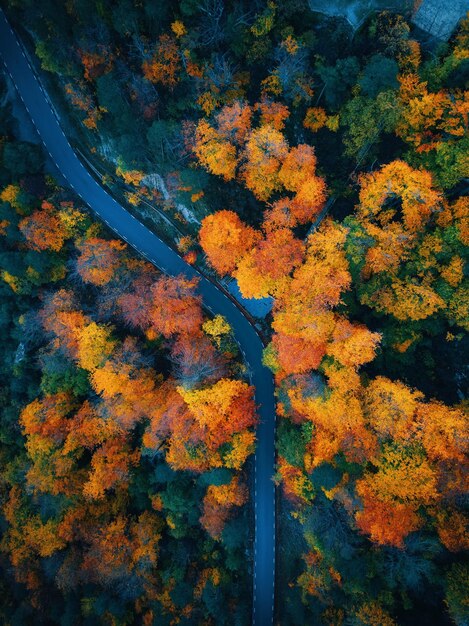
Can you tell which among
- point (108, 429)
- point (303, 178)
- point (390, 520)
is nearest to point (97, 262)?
point (108, 429)

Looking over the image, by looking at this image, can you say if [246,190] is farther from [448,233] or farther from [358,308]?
[448,233]

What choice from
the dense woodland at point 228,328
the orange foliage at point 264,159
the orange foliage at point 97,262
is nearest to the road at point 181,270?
the dense woodland at point 228,328

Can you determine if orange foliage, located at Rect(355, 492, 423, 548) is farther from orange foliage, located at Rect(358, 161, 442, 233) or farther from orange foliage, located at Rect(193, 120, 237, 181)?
orange foliage, located at Rect(193, 120, 237, 181)

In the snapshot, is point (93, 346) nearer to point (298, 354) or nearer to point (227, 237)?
point (227, 237)

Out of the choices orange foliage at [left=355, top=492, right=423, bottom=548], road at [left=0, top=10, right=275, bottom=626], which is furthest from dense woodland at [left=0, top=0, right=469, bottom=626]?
road at [left=0, top=10, right=275, bottom=626]

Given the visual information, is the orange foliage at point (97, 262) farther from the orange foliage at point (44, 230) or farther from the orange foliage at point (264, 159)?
the orange foliage at point (264, 159)
